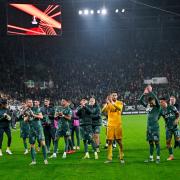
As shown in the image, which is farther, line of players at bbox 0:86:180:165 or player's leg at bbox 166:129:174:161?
player's leg at bbox 166:129:174:161

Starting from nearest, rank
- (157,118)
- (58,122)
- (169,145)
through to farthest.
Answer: (157,118) → (169,145) → (58,122)

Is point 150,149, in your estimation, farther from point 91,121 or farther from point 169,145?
point 91,121

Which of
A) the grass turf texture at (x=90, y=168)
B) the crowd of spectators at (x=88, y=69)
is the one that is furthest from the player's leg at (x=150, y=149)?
the crowd of spectators at (x=88, y=69)

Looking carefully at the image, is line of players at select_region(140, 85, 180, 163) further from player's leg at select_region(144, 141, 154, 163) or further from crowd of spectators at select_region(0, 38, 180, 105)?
crowd of spectators at select_region(0, 38, 180, 105)

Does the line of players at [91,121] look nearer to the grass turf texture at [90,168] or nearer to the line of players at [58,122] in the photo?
the line of players at [58,122]

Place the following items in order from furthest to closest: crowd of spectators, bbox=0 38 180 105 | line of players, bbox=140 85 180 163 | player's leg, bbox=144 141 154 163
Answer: crowd of spectators, bbox=0 38 180 105 < player's leg, bbox=144 141 154 163 < line of players, bbox=140 85 180 163

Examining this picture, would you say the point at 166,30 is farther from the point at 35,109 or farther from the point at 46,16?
the point at 35,109

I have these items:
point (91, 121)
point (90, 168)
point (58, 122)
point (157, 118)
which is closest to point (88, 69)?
point (58, 122)

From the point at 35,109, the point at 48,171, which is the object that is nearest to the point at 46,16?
the point at 35,109

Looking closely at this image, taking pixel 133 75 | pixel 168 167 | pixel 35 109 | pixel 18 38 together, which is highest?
pixel 18 38

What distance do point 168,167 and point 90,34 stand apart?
48023 millimetres

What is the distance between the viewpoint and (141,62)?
60938 mm

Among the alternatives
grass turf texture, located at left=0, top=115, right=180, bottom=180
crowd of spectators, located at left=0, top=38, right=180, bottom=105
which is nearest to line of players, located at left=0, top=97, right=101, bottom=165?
grass turf texture, located at left=0, top=115, right=180, bottom=180

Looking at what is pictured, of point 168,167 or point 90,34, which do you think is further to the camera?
point 90,34
